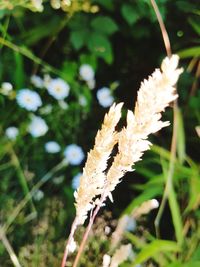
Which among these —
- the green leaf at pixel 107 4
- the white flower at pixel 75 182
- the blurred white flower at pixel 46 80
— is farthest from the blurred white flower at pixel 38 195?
the green leaf at pixel 107 4

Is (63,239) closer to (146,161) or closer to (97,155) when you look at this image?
(146,161)

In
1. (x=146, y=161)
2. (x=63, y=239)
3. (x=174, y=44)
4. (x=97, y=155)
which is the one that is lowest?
(x=63, y=239)

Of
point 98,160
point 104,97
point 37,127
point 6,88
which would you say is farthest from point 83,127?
point 98,160

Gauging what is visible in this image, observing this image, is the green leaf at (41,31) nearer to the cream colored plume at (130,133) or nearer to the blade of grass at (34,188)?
the blade of grass at (34,188)

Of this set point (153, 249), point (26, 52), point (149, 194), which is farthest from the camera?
point (26, 52)

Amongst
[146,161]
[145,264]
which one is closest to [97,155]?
[145,264]

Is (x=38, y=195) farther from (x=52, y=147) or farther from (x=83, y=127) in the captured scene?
(x=83, y=127)
